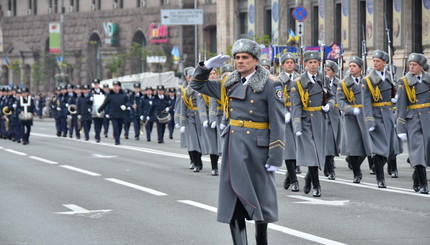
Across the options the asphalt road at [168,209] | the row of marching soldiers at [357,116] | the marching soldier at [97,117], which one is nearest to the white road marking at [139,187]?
the asphalt road at [168,209]

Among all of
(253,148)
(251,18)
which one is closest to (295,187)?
(253,148)

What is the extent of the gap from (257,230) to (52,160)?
48.7 ft

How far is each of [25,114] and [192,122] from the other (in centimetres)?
1439

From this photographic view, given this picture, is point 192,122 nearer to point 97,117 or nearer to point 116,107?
point 116,107

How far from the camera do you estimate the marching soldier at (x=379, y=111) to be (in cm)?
1530

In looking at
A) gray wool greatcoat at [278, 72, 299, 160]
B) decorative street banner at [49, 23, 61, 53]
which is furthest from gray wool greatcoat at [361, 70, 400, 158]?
decorative street banner at [49, 23, 61, 53]

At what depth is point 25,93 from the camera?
33688mm

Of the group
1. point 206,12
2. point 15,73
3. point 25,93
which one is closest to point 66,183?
point 25,93

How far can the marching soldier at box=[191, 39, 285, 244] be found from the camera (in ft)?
29.5

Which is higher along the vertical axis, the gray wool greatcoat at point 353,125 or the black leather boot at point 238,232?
the gray wool greatcoat at point 353,125

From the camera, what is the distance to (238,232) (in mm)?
8930

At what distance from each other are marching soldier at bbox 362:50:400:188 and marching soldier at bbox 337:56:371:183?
43 cm

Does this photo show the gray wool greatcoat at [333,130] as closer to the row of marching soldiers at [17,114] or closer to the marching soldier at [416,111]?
the marching soldier at [416,111]

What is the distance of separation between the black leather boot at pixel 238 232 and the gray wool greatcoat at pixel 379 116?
260 inches
